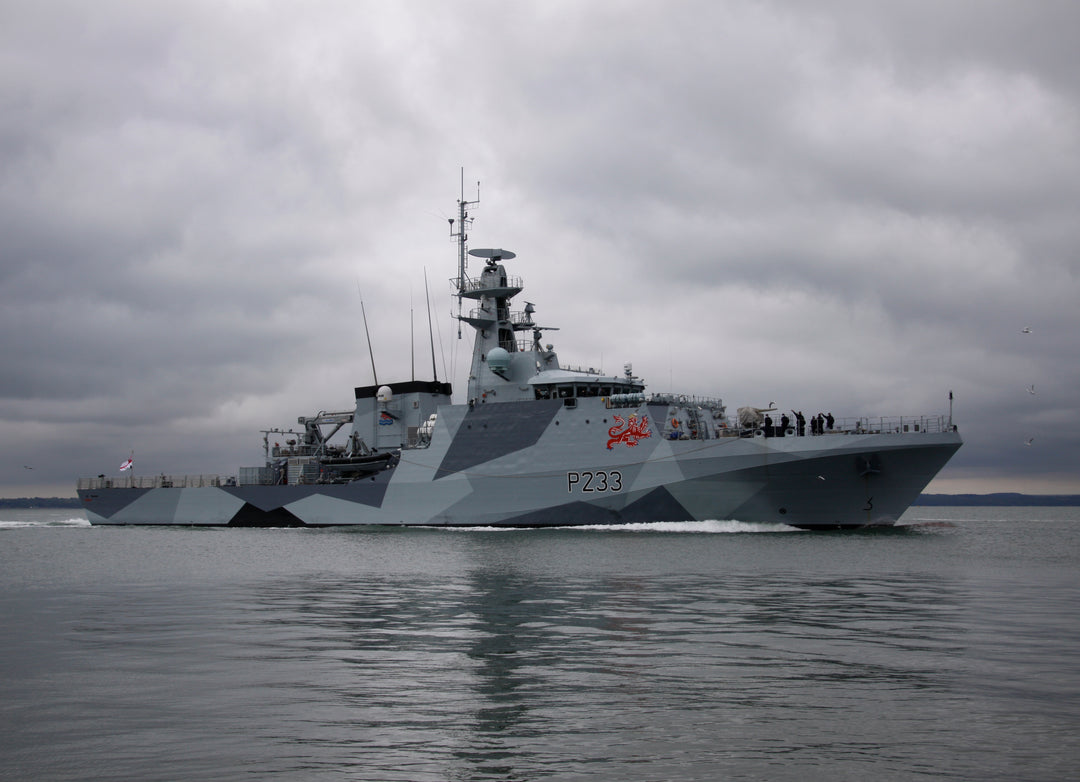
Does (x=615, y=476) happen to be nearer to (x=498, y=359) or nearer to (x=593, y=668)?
(x=498, y=359)

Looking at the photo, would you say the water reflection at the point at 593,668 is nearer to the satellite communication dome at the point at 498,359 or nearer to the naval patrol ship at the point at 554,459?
the naval patrol ship at the point at 554,459

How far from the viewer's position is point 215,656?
9500mm

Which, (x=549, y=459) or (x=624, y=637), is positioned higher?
(x=549, y=459)

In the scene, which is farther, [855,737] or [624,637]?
[624,637]

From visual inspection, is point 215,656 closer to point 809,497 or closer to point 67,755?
point 67,755

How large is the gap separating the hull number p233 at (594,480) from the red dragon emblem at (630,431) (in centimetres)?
93

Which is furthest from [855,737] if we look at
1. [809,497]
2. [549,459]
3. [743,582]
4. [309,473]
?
[309,473]

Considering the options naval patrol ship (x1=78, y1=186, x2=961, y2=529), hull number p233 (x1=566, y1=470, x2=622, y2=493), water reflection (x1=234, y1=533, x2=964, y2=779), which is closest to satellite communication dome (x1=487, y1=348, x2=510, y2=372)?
naval patrol ship (x1=78, y1=186, x2=961, y2=529)

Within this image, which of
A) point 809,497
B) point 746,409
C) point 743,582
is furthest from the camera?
point 746,409

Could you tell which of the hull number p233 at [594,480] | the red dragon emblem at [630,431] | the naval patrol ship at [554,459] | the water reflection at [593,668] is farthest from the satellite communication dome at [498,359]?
the water reflection at [593,668]

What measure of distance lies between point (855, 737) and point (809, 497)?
75.9 ft

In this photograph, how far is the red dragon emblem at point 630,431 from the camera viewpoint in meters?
29.7

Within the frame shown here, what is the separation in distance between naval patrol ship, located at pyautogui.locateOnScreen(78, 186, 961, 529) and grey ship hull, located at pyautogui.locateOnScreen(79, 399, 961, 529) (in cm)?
5

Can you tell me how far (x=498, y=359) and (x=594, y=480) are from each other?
626 centimetres
